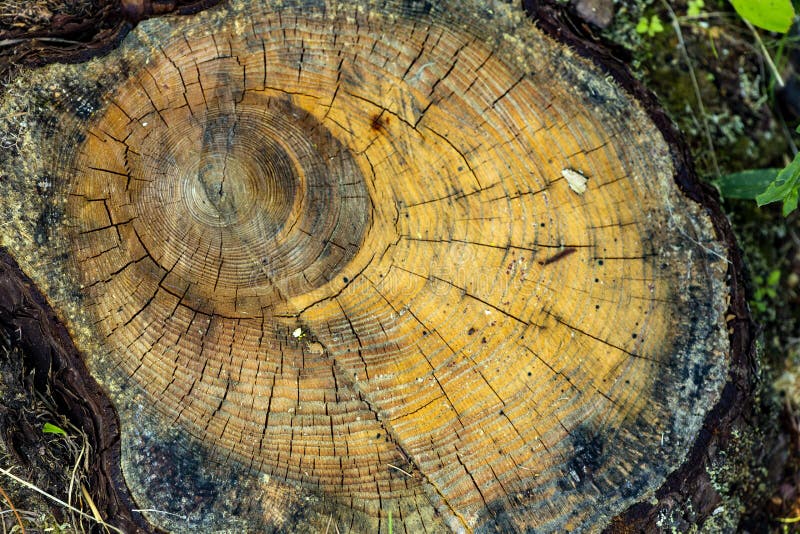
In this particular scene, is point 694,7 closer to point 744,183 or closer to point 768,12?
point 768,12

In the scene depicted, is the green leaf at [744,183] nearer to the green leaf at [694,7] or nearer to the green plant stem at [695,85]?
the green plant stem at [695,85]

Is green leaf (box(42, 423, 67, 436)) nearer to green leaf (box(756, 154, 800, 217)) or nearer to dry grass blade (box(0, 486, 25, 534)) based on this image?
dry grass blade (box(0, 486, 25, 534))

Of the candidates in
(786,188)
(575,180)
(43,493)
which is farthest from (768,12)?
(43,493)

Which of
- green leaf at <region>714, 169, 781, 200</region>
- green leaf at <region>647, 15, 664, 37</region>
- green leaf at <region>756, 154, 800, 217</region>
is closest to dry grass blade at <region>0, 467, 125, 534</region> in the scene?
green leaf at <region>756, 154, 800, 217</region>

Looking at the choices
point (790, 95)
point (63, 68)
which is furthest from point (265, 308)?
point (790, 95)

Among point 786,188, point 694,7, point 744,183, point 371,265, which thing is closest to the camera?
point 371,265

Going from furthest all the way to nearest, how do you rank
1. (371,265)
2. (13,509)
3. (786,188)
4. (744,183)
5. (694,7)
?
(694,7) < (744,183) < (13,509) < (786,188) < (371,265)

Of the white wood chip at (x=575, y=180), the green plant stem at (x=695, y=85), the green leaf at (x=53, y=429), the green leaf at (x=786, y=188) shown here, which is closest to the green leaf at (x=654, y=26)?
the green plant stem at (x=695, y=85)
